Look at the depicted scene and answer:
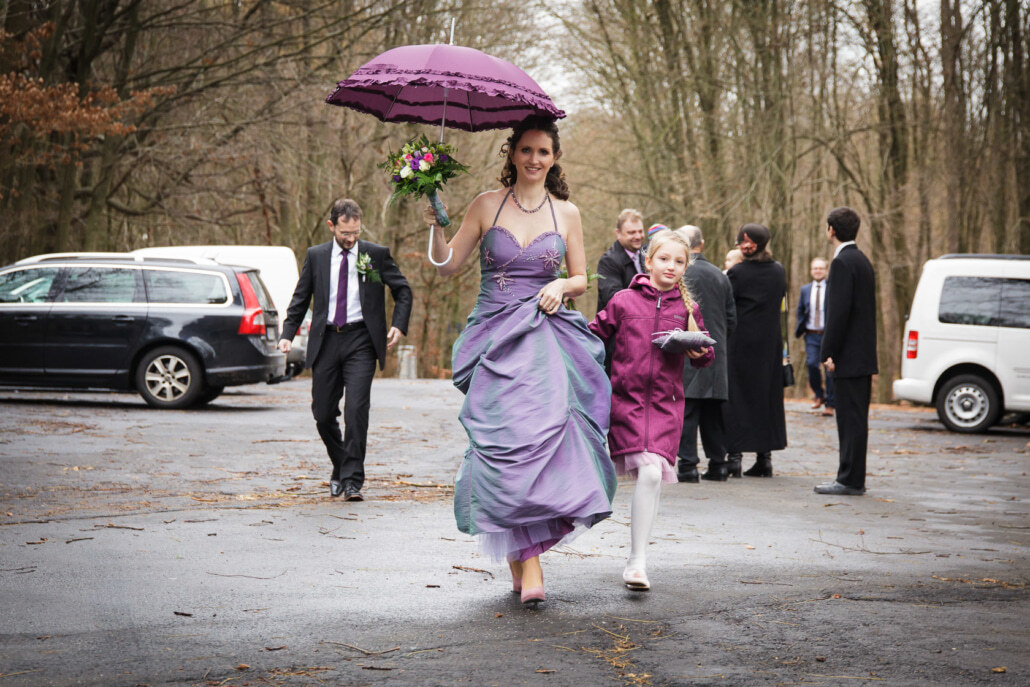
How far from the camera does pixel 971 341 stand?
649 inches

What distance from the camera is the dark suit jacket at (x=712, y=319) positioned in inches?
402

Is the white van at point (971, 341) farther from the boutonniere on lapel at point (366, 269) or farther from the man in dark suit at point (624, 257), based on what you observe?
the boutonniere on lapel at point (366, 269)

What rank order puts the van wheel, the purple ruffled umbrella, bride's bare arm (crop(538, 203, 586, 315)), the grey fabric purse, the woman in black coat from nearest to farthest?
1. bride's bare arm (crop(538, 203, 586, 315))
2. the purple ruffled umbrella
3. the grey fabric purse
4. the woman in black coat
5. the van wheel

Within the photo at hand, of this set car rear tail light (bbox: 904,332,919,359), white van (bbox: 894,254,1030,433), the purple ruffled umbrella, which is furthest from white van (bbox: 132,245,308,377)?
the purple ruffled umbrella

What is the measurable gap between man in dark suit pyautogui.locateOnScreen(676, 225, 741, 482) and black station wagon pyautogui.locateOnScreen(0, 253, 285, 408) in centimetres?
760

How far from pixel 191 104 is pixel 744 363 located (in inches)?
678

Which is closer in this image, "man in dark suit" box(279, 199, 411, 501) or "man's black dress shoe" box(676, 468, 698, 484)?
"man in dark suit" box(279, 199, 411, 501)

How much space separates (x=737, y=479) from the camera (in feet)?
35.1

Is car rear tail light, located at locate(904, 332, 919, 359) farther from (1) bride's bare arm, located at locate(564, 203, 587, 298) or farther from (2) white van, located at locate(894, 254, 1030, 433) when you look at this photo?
(1) bride's bare arm, located at locate(564, 203, 587, 298)

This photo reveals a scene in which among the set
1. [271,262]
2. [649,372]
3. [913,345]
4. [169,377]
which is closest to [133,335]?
[169,377]

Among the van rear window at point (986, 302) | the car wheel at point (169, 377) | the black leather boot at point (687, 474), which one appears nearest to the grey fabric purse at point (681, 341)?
the black leather boot at point (687, 474)

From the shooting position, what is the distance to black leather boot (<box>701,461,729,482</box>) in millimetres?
10523

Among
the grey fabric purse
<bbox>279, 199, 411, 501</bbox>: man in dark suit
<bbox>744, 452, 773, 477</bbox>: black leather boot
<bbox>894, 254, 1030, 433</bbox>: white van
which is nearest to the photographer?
the grey fabric purse

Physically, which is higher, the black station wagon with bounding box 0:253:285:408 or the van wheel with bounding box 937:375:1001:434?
the black station wagon with bounding box 0:253:285:408
